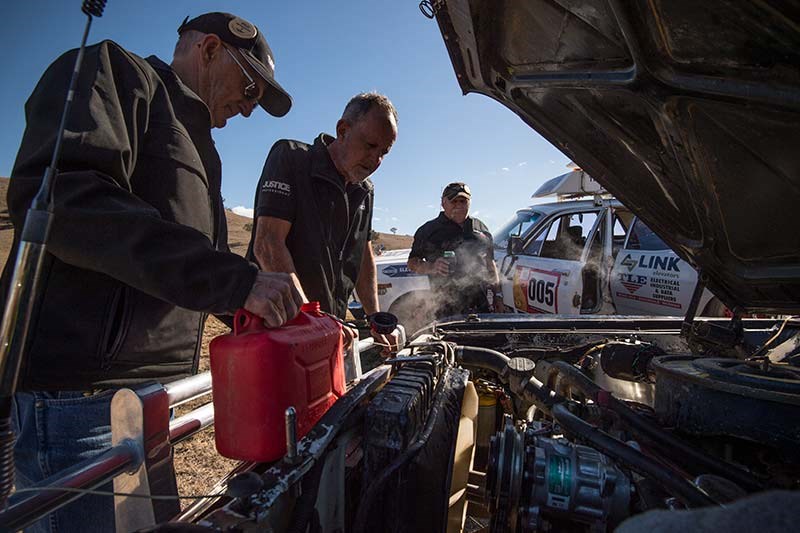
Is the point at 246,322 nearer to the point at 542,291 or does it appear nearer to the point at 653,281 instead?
the point at 542,291

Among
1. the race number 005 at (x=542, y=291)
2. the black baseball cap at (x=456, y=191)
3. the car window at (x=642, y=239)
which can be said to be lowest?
the race number 005 at (x=542, y=291)

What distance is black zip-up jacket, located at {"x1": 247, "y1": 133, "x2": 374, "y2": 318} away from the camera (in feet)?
8.05

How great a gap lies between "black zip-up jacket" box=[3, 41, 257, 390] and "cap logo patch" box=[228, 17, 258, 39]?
0.37m

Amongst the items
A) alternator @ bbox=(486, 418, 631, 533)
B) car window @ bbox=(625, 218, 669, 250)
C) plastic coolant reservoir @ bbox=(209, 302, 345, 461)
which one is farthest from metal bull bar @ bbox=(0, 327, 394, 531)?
car window @ bbox=(625, 218, 669, 250)

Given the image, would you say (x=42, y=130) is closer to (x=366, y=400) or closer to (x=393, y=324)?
(x=366, y=400)

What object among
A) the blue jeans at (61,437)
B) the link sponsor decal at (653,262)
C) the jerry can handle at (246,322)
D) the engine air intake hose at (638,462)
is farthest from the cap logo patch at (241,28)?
the link sponsor decal at (653,262)

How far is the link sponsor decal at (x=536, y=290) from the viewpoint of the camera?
475cm

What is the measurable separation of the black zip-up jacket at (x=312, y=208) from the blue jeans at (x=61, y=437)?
1.40m

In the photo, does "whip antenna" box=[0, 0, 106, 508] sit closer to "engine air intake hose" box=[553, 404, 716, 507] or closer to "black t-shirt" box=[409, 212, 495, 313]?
"engine air intake hose" box=[553, 404, 716, 507]

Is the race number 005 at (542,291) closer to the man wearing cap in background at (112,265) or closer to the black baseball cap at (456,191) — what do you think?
the black baseball cap at (456,191)

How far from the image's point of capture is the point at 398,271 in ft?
18.1

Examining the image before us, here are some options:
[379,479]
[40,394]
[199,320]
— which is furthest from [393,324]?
[40,394]

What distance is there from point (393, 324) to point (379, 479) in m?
1.04

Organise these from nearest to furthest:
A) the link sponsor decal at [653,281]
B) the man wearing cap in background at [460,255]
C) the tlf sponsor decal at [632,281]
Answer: the link sponsor decal at [653,281], the man wearing cap in background at [460,255], the tlf sponsor decal at [632,281]
